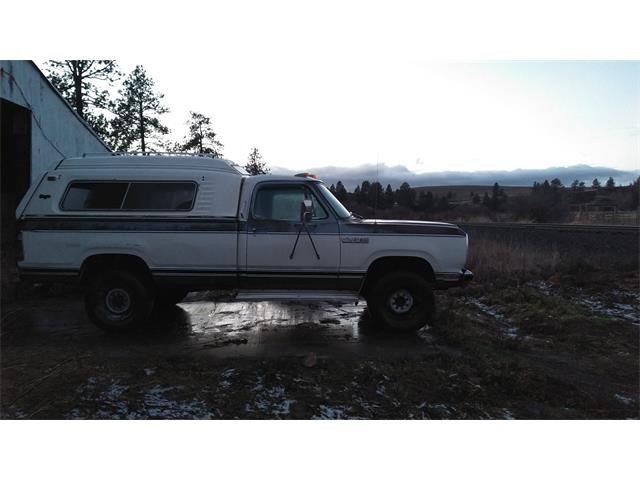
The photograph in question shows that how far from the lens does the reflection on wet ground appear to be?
17.4 feet

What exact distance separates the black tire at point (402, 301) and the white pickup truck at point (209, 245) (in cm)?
1

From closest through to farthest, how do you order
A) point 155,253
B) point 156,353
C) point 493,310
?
point 156,353
point 155,253
point 493,310

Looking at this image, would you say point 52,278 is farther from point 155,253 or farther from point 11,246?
point 11,246

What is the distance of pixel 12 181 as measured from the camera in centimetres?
1023

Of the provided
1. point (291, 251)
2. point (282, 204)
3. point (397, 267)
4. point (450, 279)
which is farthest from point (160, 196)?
point (450, 279)

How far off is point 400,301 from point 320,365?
167cm

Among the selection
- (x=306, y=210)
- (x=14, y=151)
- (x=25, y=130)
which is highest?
(x=25, y=130)

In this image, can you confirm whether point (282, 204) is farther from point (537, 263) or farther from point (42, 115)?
point (537, 263)

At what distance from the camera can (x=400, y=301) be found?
5781 mm

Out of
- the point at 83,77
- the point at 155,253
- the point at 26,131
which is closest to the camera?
the point at 155,253

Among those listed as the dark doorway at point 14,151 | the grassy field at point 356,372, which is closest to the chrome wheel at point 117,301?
the grassy field at point 356,372

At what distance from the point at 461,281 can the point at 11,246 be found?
10239 millimetres

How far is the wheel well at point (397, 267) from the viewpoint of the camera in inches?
229

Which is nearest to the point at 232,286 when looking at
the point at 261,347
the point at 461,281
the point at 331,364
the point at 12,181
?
the point at 261,347
